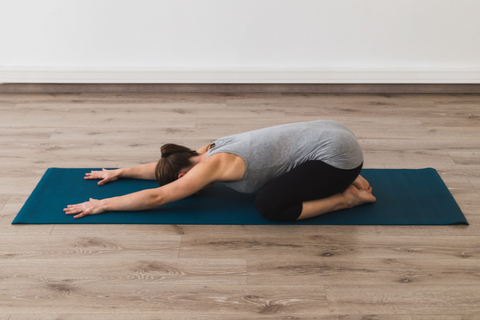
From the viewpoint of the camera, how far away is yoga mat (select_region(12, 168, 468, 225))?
6.43ft

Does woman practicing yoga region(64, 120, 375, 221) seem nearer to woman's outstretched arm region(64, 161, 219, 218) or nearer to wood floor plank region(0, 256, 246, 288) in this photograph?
woman's outstretched arm region(64, 161, 219, 218)

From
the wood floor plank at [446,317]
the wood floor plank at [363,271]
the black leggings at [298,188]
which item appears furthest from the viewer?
the black leggings at [298,188]

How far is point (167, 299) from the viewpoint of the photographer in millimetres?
1564

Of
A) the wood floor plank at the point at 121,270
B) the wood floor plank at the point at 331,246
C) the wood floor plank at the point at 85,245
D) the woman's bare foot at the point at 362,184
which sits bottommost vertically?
the wood floor plank at the point at 121,270

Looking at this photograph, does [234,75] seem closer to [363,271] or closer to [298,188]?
[298,188]

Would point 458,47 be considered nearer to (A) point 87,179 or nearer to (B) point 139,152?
(B) point 139,152

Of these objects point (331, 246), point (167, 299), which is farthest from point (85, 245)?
point (331, 246)

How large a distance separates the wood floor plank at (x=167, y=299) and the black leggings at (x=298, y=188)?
410mm

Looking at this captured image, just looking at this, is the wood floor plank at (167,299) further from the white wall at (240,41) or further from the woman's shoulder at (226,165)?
the white wall at (240,41)

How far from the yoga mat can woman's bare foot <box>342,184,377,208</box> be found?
0.11 ft

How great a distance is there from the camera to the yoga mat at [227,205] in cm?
196

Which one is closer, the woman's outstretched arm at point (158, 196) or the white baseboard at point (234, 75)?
the woman's outstretched arm at point (158, 196)

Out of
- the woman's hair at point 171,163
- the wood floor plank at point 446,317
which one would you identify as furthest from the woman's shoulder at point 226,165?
→ the wood floor plank at point 446,317

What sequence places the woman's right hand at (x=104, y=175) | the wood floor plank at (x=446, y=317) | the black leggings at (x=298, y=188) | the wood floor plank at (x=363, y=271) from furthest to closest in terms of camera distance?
the woman's right hand at (x=104, y=175), the black leggings at (x=298, y=188), the wood floor plank at (x=363, y=271), the wood floor plank at (x=446, y=317)
